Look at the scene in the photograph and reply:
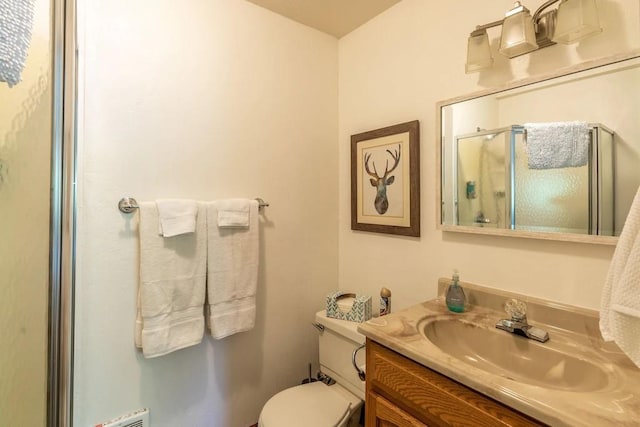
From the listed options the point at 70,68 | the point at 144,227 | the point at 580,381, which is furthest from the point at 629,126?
the point at 70,68

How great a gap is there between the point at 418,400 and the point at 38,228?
1274 mm

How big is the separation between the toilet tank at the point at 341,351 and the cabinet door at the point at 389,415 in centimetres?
36

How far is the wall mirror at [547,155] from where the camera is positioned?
36.5 inches

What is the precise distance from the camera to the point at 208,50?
4.62ft

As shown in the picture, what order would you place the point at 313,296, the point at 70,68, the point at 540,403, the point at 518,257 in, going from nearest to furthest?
1. the point at 540,403
2. the point at 70,68
3. the point at 518,257
4. the point at 313,296

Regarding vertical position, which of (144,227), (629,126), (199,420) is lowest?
(199,420)

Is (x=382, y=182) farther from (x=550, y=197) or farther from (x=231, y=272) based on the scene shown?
(x=231, y=272)

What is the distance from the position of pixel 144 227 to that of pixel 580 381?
1.48 m

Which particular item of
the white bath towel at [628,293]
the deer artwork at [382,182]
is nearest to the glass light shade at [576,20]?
the white bath towel at [628,293]

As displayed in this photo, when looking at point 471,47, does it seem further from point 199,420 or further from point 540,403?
point 199,420

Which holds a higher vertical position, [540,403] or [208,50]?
[208,50]

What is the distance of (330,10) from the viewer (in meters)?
1.60

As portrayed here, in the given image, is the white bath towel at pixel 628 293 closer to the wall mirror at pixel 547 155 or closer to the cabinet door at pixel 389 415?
the wall mirror at pixel 547 155

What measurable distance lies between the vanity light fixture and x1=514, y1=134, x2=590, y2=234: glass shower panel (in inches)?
11.8
